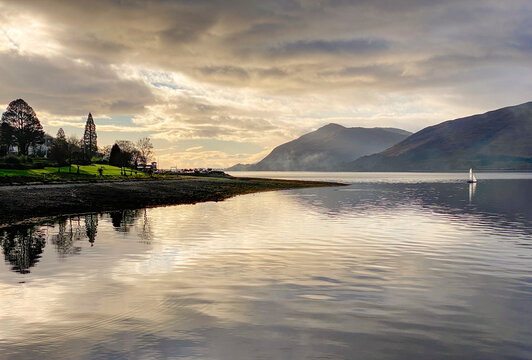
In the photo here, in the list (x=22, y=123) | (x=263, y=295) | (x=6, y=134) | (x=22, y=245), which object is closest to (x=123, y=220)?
(x=22, y=245)

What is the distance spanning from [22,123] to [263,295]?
151835mm

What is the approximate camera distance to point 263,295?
17.7 m

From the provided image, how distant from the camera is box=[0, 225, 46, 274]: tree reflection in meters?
23.7

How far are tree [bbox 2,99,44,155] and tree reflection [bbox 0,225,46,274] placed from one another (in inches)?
4670

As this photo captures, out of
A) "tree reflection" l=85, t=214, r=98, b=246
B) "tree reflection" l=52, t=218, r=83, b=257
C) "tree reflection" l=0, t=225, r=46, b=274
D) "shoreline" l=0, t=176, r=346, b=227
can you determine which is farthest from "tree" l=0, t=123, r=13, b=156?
"tree reflection" l=0, t=225, r=46, b=274

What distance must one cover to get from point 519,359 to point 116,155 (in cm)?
16789

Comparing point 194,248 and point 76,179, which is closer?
point 194,248

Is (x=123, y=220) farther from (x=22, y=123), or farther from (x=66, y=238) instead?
(x=22, y=123)

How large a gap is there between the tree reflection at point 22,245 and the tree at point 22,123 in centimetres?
11861

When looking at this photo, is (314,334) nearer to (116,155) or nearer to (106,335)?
(106,335)

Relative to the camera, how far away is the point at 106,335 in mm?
12891

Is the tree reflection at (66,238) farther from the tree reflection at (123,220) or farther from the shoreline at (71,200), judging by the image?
the shoreline at (71,200)

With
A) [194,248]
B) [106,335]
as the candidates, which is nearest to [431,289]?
[106,335]

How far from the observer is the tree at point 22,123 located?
137250 mm
